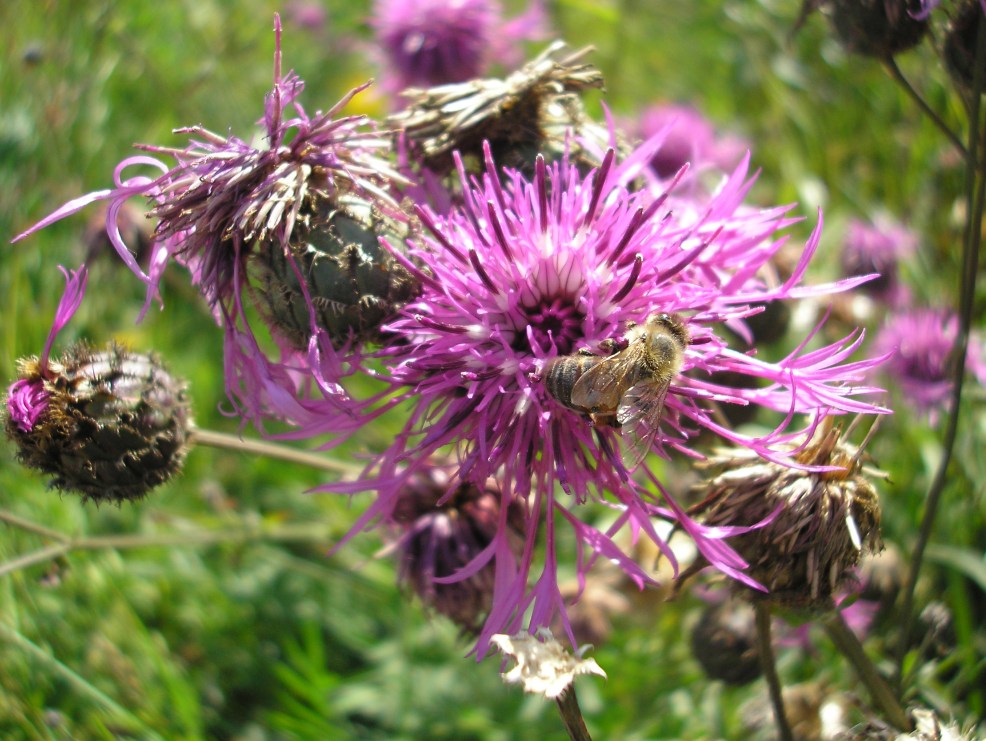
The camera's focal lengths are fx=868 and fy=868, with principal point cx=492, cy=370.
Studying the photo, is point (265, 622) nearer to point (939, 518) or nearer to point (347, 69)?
point (939, 518)

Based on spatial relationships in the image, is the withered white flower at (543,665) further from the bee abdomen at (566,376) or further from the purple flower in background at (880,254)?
the purple flower in background at (880,254)

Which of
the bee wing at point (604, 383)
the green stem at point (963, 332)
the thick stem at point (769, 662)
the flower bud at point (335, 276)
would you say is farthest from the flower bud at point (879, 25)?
the thick stem at point (769, 662)

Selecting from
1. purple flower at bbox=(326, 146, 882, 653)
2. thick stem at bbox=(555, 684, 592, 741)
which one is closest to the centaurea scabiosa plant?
purple flower at bbox=(326, 146, 882, 653)

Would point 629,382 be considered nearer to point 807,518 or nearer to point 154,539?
point 807,518

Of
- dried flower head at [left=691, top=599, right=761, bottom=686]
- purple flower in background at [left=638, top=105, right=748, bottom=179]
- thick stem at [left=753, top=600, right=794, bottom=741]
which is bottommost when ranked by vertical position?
dried flower head at [left=691, top=599, right=761, bottom=686]

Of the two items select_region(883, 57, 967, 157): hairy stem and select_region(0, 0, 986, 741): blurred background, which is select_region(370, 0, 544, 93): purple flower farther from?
select_region(883, 57, 967, 157): hairy stem

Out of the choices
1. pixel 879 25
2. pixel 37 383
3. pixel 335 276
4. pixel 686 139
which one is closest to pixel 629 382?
pixel 335 276
